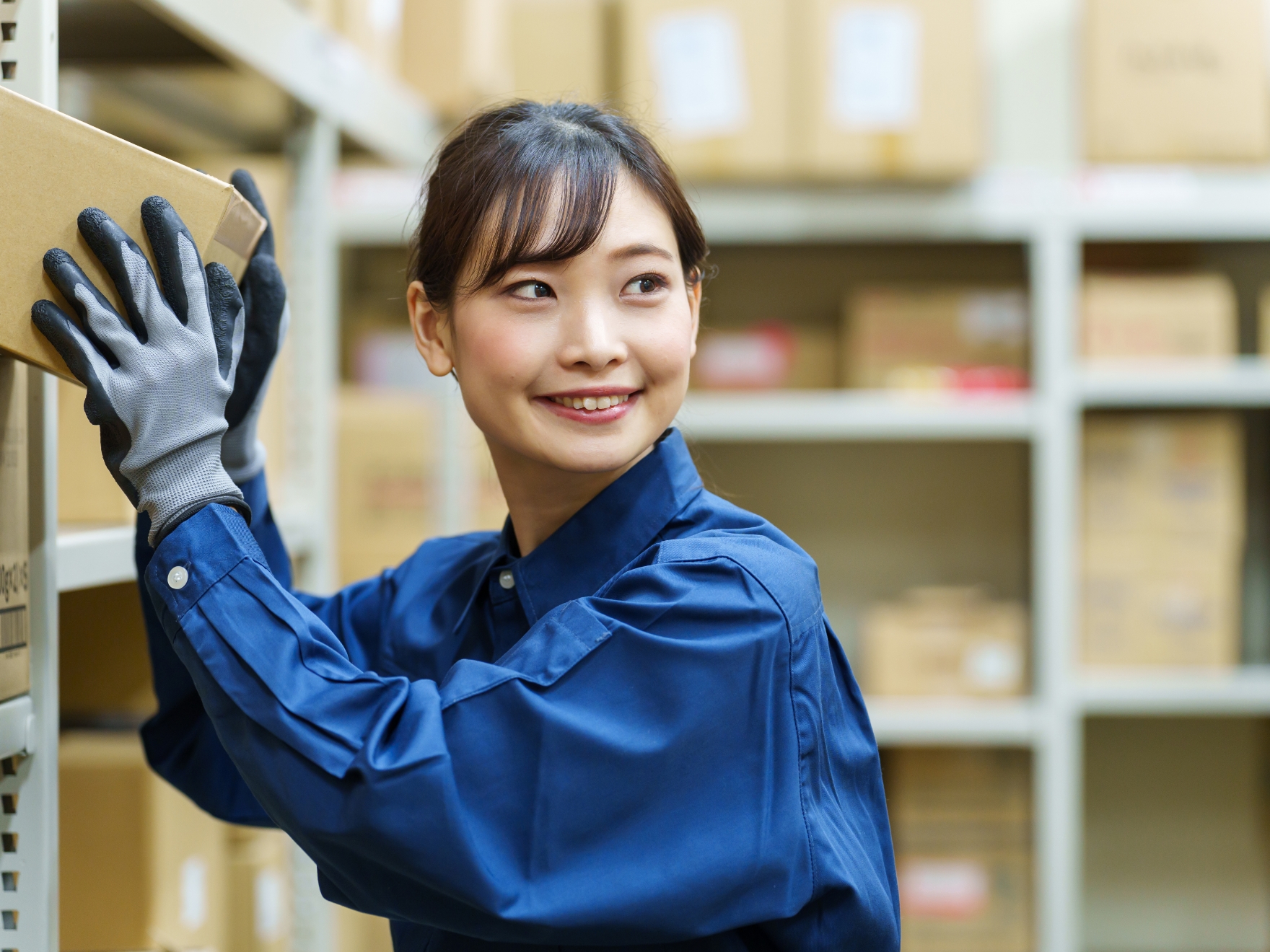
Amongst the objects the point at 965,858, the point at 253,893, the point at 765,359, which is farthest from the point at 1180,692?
the point at 253,893

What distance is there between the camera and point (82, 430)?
1155 millimetres

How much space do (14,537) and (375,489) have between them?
49.6 inches

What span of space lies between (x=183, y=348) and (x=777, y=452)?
87.3 inches

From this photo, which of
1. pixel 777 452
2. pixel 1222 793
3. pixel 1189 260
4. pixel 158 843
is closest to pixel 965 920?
pixel 1222 793

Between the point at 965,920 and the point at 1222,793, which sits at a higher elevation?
the point at 1222,793

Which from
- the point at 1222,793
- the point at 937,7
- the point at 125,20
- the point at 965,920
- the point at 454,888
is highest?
the point at 937,7

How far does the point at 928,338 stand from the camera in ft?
8.16

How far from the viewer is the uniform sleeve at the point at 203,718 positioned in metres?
1.04

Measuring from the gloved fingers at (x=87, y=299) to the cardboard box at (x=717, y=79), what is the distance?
1717mm

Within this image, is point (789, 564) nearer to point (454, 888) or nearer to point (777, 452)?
point (454, 888)

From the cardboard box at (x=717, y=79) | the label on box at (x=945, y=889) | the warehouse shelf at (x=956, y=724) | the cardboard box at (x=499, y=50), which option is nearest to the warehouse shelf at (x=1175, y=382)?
the warehouse shelf at (x=956, y=724)

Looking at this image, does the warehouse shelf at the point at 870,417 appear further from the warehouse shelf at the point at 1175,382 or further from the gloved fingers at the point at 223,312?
the gloved fingers at the point at 223,312

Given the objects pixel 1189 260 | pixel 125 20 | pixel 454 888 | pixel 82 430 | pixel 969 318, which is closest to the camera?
pixel 454 888

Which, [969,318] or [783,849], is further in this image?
[969,318]
